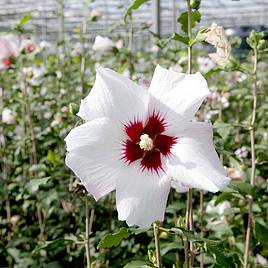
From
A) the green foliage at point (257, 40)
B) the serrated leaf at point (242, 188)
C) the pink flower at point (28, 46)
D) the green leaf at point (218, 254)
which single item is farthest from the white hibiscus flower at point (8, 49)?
the green leaf at point (218, 254)

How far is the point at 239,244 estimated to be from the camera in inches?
83.3

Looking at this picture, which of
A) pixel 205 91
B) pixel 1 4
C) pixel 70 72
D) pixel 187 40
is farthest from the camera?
pixel 1 4

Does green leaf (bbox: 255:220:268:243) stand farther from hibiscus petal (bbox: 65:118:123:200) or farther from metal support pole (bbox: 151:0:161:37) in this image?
metal support pole (bbox: 151:0:161:37)

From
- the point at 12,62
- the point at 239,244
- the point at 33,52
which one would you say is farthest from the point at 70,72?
the point at 239,244

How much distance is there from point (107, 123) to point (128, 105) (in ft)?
0.19

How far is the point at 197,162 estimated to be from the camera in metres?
0.98

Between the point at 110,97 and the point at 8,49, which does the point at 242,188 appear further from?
the point at 8,49

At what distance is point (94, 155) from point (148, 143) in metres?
0.11

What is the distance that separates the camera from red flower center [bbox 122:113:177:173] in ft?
3.45

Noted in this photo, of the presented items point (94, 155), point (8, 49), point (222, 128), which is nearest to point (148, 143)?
point (94, 155)

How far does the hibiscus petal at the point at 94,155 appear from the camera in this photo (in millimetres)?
984

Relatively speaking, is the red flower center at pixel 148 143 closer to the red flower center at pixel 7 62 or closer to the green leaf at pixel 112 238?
the green leaf at pixel 112 238

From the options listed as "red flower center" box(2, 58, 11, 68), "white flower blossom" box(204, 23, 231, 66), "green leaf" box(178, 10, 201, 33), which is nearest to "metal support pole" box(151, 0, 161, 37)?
"red flower center" box(2, 58, 11, 68)

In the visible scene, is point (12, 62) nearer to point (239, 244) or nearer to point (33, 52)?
point (33, 52)
